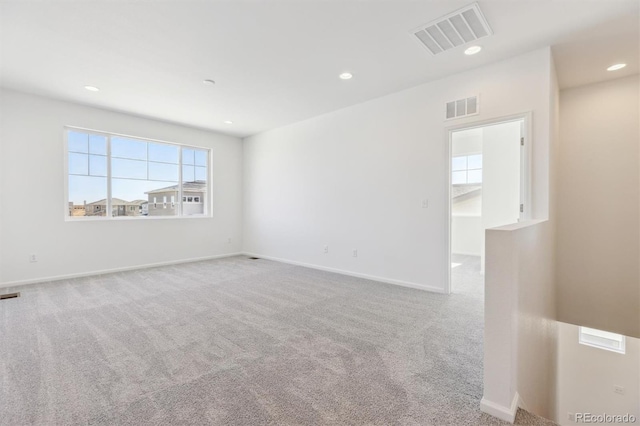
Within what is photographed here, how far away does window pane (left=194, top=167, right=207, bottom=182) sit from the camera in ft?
20.5

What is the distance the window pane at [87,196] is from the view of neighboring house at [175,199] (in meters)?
0.76

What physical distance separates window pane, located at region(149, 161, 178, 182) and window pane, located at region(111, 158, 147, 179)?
0.41 ft

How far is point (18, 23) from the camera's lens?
98.3 inches

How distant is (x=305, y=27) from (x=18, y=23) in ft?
8.48

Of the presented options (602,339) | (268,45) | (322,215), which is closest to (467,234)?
(602,339)

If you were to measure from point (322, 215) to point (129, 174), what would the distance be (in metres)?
3.73

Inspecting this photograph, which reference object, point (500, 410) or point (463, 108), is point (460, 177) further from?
point (500, 410)

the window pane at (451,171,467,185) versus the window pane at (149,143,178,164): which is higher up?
the window pane at (149,143,178,164)

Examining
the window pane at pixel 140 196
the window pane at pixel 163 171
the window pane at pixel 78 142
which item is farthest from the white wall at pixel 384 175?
the window pane at pixel 78 142

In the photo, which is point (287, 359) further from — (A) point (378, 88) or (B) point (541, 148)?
(A) point (378, 88)

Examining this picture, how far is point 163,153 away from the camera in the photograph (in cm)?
570

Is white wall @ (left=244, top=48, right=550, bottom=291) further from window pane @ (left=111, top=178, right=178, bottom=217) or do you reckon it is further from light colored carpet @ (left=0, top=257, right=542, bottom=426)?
window pane @ (left=111, top=178, right=178, bottom=217)

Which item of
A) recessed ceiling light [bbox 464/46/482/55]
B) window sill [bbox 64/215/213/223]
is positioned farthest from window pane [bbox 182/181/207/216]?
recessed ceiling light [bbox 464/46/482/55]

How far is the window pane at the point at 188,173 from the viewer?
601 cm
